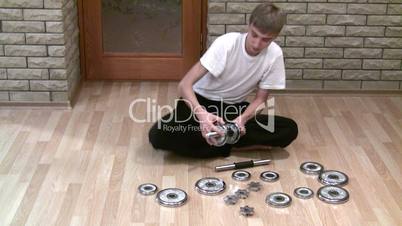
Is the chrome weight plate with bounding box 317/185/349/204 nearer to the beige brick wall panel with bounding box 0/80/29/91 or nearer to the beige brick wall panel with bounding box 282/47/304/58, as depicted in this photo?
the beige brick wall panel with bounding box 282/47/304/58

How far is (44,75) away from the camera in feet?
11.1

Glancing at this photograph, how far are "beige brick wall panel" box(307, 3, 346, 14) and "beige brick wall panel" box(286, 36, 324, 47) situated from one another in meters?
0.16

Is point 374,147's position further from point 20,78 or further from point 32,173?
point 20,78

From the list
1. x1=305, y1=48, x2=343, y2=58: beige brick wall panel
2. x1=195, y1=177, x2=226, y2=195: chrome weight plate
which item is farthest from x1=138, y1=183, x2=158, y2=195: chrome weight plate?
x1=305, y1=48, x2=343, y2=58: beige brick wall panel

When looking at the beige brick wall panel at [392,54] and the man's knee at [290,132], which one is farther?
the beige brick wall panel at [392,54]

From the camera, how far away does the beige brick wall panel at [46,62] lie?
11.0 ft

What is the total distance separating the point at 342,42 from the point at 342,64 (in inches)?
5.2

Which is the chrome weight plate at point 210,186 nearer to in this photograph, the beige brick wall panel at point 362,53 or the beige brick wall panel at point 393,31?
the beige brick wall panel at point 362,53

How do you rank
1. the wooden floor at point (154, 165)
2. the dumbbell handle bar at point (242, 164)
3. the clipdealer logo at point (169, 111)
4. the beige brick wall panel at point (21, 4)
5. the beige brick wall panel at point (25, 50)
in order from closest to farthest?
the wooden floor at point (154, 165), the dumbbell handle bar at point (242, 164), the clipdealer logo at point (169, 111), the beige brick wall panel at point (21, 4), the beige brick wall panel at point (25, 50)

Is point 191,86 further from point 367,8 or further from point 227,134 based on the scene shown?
point 367,8

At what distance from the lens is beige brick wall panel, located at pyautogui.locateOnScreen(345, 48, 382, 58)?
367cm

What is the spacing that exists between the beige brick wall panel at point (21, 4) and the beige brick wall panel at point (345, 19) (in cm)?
158

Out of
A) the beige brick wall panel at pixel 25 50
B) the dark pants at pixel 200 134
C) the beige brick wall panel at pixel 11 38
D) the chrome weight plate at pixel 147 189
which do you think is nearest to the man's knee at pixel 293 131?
the dark pants at pixel 200 134

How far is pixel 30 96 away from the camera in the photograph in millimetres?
3436
